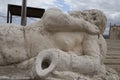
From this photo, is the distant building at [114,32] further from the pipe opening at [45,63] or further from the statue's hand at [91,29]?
the pipe opening at [45,63]

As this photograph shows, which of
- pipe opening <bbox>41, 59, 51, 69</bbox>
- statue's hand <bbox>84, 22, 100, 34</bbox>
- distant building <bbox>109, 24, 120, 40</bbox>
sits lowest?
distant building <bbox>109, 24, 120, 40</bbox>

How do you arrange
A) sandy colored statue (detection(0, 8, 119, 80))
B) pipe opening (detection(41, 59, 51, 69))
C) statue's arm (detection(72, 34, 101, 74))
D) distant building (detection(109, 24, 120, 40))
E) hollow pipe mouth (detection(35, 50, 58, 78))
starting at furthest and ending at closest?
distant building (detection(109, 24, 120, 40)) < sandy colored statue (detection(0, 8, 119, 80)) < statue's arm (detection(72, 34, 101, 74)) < pipe opening (detection(41, 59, 51, 69)) < hollow pipe mouth (detection(35, 50, 58, 78))

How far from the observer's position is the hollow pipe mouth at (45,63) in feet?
11.3

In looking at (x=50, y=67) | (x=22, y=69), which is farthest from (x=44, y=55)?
(x=22, y=69)

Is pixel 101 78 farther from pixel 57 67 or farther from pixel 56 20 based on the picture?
pixel 56 20

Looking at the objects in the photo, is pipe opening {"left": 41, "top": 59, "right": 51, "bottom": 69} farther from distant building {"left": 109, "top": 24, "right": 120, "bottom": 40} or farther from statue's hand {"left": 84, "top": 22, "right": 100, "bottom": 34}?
distant building {"left": 109, "top": 24, "right": 120, "bottom": 40}

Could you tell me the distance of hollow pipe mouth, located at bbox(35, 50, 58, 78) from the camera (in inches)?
136

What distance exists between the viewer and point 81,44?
13.7 ft

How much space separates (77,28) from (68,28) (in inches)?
4.7

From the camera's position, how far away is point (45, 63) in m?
3.69

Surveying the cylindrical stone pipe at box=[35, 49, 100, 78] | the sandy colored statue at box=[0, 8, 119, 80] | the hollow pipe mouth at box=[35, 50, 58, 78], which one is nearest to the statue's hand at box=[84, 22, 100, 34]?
the sandy colored statue at box=[0, 8, 119, 80]

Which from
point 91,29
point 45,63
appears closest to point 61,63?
point 45,63

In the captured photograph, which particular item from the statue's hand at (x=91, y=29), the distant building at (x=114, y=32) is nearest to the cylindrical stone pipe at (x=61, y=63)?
the statue's hand at (x=91, y=29)

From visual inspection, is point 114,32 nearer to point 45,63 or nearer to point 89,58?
point 89,58
